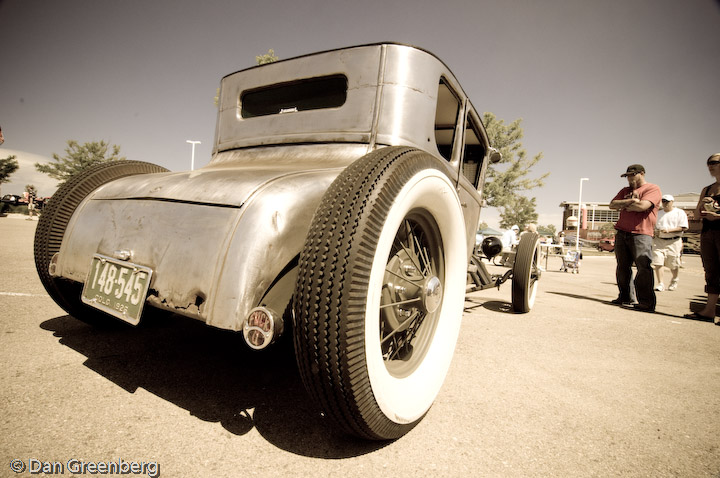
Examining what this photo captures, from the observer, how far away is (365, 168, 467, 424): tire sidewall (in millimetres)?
1140

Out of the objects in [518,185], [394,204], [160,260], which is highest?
[518,185]

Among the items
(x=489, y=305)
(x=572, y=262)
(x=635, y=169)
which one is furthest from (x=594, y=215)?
(x=489, y=305)

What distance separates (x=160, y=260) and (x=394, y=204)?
1.02 m

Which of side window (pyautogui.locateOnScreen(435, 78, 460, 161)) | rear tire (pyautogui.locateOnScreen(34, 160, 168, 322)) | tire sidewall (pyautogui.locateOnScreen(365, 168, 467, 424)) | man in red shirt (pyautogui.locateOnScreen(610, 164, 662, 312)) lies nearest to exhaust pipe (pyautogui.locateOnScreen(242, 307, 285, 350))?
tire sidewall (pyautogui.locateOnScreen(365, 168, 467, 424))

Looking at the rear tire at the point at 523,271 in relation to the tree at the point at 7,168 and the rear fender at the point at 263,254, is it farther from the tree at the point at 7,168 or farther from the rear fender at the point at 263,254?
the tree at the point at 7,168

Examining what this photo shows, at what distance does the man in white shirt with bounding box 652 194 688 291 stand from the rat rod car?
6513mm

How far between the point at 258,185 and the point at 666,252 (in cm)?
840

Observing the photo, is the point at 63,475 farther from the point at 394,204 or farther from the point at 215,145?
the point at 215,145

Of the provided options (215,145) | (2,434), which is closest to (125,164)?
(215,145)

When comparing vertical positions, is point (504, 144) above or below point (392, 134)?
above

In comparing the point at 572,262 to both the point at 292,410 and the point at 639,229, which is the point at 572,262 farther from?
the point at 292,410

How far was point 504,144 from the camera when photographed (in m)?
25.6

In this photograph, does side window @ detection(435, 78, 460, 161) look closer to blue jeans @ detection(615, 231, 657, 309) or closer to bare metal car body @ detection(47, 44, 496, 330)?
bare metal car body @ detection(47, 44, 496, 330)

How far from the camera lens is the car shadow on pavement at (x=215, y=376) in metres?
1.38
